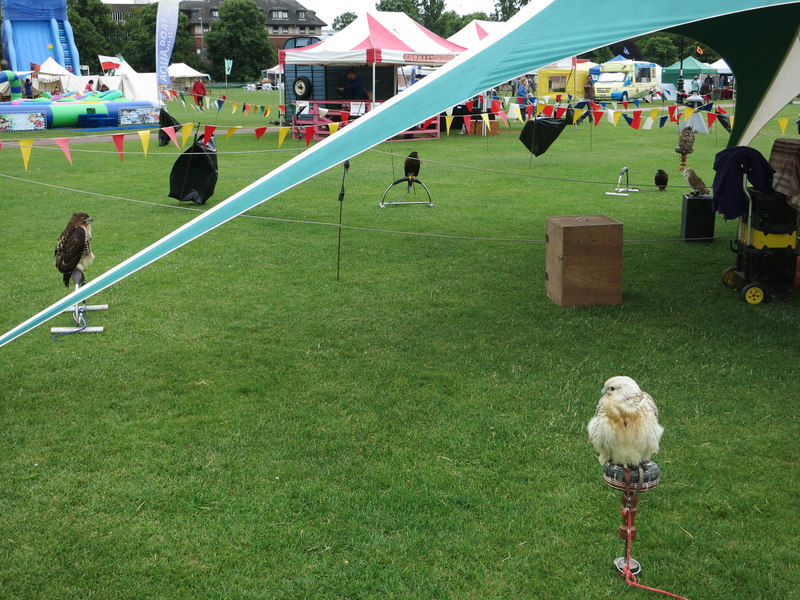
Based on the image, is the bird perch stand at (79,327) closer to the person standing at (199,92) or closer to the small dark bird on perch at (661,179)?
the small dark bird on perch at (661,179)

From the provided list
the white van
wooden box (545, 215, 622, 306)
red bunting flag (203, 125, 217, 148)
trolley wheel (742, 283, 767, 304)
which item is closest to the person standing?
the white van

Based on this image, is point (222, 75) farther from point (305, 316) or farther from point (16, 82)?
point (305, 316)

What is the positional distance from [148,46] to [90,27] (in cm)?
755

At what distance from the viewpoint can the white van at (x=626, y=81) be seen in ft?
134

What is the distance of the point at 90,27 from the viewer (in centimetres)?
7012

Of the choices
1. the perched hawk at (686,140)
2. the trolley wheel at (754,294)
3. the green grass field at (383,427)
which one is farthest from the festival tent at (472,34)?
the trolley wheel at (754,294)

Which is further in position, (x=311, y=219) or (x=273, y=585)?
(x=311, y=219)

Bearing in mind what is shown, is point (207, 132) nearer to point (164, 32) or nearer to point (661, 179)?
point (661, 179)

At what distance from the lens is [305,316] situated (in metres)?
6.86

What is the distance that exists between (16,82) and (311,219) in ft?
93.2

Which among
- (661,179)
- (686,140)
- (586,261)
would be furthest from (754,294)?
(686,140)

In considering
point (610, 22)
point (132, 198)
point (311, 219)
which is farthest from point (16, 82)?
point (610, 22)

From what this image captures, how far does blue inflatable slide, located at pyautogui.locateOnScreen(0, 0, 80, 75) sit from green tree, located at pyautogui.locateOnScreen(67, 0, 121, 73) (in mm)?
31970

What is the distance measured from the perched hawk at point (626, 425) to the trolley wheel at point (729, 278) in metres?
5.01
